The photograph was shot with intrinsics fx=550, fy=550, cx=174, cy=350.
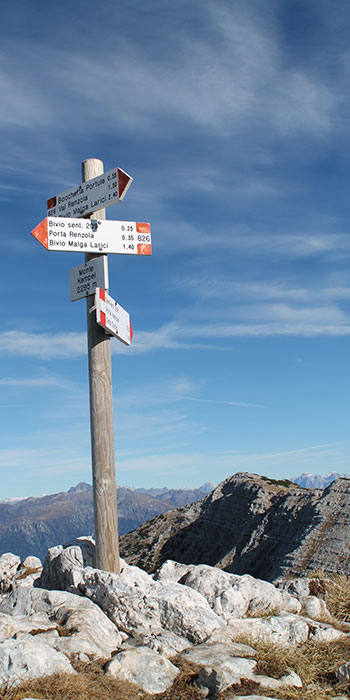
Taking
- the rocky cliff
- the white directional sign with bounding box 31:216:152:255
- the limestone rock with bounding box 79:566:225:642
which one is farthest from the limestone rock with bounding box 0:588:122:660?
the rocky cliff

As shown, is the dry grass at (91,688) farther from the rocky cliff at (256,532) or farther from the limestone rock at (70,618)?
the rocky cliff at (256,532)

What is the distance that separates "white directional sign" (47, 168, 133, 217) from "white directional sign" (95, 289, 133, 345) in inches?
76.1

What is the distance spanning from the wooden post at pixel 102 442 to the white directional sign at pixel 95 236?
1.39ft

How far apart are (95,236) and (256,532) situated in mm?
13357

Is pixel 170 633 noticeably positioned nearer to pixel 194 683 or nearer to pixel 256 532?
pixel 194 683

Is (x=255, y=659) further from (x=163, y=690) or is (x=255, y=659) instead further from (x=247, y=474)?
(x=247, y=474)

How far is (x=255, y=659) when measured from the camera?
305 inches

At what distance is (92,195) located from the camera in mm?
11859

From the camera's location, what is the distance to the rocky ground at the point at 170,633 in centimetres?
689

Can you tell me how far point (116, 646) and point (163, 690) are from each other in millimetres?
A: 1456

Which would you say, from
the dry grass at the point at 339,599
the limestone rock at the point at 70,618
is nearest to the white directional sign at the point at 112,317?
the limestone rock at the point at 70,618

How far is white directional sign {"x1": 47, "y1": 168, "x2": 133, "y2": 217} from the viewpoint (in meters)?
11.4

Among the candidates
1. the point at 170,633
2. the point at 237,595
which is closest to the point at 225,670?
the point at 170,633

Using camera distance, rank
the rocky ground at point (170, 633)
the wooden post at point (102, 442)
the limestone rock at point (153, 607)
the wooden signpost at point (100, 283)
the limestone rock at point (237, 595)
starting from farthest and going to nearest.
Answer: the wooden signpost at point (100, 283) → the wooden post at point (102, 442) → the limestone rock at point (237, 595) → the limestone rock at point (153, 607) → the rocky ground at point (170, 633)
